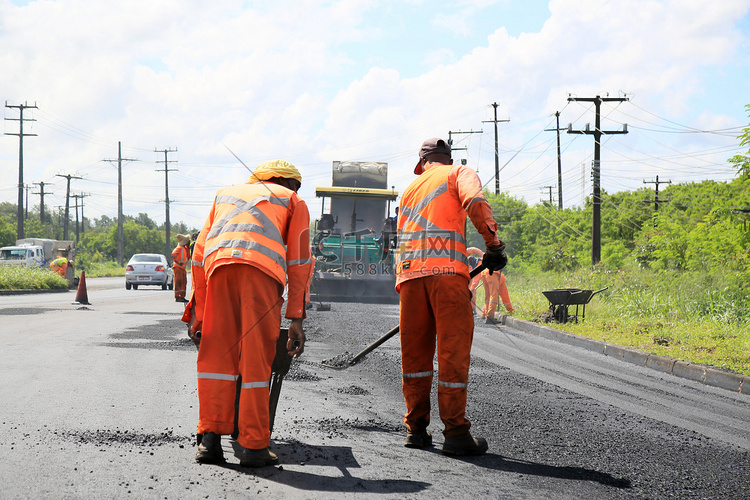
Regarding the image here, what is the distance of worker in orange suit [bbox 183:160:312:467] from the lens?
3590 millimetres

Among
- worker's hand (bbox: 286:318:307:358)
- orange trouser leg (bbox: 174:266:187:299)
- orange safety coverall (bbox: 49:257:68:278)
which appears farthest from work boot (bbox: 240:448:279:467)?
orange safety coverall (bbox: 49:257:68:278)

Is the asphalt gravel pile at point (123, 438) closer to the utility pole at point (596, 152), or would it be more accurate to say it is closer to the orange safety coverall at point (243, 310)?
the orange safety coverall at point (243, 310)

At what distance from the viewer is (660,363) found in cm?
877

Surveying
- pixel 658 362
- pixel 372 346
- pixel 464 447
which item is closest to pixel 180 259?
pixel 658 362

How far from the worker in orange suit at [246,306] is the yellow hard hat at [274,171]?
0.16 meters

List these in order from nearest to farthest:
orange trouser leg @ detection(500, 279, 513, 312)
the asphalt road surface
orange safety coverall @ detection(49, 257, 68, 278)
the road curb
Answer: the asphalt road surface < the road curb < orange trouser leg @ detection(500, 279, 513, 312) < orange safety coverall @ detection(49, 257, 68, 278)

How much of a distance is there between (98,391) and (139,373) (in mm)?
997

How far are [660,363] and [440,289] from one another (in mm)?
5724

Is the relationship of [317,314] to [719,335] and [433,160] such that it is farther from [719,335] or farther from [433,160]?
[433,160]

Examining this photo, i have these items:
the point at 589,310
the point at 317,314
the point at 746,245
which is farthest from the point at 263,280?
the point at 746,245

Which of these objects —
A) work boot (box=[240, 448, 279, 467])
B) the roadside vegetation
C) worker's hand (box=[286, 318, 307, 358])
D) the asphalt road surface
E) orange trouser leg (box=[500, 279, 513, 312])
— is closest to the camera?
the asphalt road surface

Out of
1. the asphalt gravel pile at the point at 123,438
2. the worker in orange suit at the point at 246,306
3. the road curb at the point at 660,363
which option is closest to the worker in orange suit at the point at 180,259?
the road curb at the point at 660,363

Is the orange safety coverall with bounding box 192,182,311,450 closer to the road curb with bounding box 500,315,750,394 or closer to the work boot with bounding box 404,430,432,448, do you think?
the work boot with bounding box 404,430,432,448

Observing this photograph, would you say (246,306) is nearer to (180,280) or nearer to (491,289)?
(491,289)
